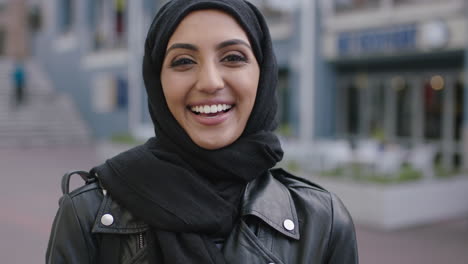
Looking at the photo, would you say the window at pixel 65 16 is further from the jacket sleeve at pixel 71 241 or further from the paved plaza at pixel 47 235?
the jacket sleeve at pixel 71 241

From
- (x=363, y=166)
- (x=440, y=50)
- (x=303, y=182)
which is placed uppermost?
(x=440, y=50)

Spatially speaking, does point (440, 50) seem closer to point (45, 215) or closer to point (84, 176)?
point (45, 215)

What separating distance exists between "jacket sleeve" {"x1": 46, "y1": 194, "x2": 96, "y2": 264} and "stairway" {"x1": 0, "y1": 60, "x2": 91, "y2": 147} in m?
19.7

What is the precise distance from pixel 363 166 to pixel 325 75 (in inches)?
207

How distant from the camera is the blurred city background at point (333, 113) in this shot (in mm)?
7902

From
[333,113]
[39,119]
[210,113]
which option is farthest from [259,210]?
[39,119]

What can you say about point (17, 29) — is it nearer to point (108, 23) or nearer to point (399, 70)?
point (108, 23)

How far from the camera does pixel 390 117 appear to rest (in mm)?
14102

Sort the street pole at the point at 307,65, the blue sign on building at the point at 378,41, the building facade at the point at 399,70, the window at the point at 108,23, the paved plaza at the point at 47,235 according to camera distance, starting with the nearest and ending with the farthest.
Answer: the paved plaza at the point at 47,235
the building facade at the point at 399,70
the blue sign on building at the point at 378,41
the street pole at the point at 307,65
the window at the point at 108,23

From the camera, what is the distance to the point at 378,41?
12680mm

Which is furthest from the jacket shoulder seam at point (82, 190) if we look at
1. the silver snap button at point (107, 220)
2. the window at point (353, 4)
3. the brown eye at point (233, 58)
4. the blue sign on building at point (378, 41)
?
the window at point (353, 4)

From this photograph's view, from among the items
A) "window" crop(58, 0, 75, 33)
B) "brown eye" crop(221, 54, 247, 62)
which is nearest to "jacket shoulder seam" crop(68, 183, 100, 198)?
"brown eye" crop(221, 54, 247, 62)

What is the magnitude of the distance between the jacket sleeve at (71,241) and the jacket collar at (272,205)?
45 centimetres

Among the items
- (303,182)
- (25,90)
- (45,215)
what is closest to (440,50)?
(45,215)
